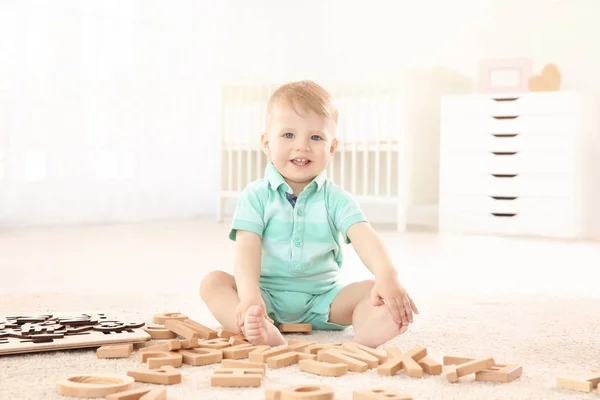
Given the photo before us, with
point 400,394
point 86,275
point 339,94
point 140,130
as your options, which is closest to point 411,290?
point 86,275

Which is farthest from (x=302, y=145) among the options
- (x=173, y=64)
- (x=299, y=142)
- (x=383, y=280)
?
(x=173, y=64)

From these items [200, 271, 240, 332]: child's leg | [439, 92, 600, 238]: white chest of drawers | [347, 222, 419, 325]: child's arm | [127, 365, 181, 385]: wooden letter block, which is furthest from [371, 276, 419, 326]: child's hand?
[439, 92, 600, 238]: white chest of drawers

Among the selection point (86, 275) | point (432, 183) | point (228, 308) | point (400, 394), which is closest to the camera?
point (400, 394)

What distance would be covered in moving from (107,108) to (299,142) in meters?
2.49

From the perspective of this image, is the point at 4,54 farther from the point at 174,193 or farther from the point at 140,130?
the point at 174,193

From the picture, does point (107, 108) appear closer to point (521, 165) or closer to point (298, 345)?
point (521, 165)

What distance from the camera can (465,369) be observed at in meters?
0.89

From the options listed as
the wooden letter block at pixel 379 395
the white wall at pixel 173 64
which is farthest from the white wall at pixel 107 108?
the wooden letter block at pixel 379 395

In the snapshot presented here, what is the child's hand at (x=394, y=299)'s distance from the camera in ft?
3.50

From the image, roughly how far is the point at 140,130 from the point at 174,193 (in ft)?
1.23

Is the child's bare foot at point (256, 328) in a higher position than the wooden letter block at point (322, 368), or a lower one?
higher

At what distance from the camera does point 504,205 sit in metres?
3.27

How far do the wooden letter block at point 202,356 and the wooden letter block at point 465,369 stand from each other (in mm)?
275

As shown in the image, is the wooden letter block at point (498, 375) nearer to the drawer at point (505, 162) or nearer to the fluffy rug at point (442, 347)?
the fluffy rug at point (442, 347)
